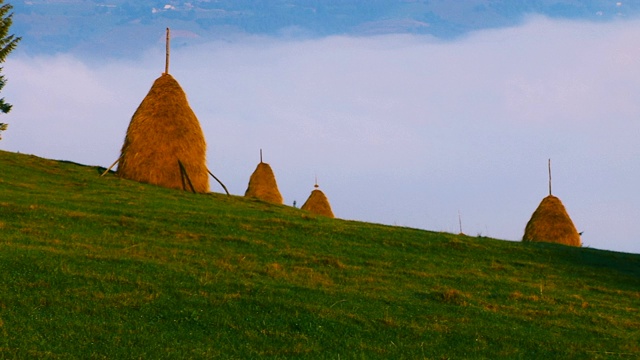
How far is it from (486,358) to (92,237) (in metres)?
10.2

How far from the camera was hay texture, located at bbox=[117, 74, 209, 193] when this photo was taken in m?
30.6

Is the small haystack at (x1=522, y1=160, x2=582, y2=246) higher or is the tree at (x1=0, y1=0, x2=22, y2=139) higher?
the tree at (x1=0, y1=0, x2=22, y2=139)

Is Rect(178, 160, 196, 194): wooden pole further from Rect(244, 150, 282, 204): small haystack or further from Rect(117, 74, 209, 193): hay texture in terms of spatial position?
Rect(244, 150, 282, 204): small haystack

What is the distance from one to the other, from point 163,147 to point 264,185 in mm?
17477

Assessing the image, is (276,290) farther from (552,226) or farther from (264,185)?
(264,185)

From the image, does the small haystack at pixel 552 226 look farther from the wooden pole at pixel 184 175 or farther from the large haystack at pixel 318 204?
the wooden pole at pixel 184 175

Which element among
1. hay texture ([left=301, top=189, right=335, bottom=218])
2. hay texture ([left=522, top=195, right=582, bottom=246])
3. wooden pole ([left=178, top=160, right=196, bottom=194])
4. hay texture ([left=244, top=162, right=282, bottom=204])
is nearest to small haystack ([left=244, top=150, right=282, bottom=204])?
hay texture ([left=244, top=162, right=282, bottom=204])

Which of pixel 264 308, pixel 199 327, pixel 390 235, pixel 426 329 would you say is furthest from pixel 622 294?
pixel 199 327

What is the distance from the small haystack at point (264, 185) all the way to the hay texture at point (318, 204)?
8.31 ft

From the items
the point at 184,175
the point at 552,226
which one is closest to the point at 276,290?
the point at 184,175

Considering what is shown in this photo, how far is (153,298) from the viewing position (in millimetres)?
10867

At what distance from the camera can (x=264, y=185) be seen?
4781 cm

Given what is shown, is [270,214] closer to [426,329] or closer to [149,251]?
[149,251]

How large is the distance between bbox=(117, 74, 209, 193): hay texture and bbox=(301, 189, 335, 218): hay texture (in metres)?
17.7
